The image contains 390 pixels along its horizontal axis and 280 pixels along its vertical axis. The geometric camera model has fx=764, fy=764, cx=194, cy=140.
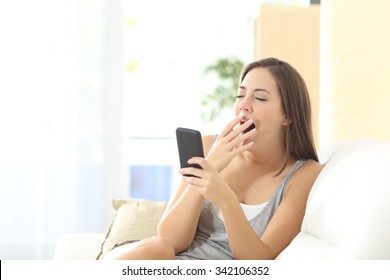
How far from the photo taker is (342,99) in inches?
129

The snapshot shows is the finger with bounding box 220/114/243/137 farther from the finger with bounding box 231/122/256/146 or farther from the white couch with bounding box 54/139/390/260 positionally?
the white couch with bounding box 54/139/390/260

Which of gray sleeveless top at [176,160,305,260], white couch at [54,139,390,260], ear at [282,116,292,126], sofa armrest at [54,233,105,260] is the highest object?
ear at [282,116,292,126]

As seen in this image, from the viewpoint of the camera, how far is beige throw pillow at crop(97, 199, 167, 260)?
9.11 feet

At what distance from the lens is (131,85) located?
6207 mm

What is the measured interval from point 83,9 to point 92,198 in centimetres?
132

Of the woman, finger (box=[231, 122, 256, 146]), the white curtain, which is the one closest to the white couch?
the woman

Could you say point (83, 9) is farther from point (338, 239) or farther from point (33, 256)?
point (338, 239)

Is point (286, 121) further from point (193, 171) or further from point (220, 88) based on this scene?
point (220, 88)

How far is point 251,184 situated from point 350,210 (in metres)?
0.79

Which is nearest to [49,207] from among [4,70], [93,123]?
[93,123]

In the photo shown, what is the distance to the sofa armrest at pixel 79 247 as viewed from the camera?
9.04 ft

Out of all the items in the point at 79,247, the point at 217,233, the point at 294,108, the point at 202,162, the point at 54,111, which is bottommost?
the point at 79,247

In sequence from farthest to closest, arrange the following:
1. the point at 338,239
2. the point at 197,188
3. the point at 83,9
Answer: the point at 83,9 → the point at 197,188 → the point at 338,239

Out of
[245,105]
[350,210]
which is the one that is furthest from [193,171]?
[350,210]
